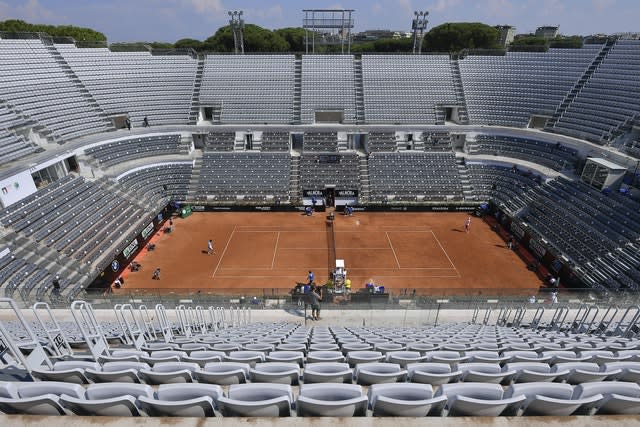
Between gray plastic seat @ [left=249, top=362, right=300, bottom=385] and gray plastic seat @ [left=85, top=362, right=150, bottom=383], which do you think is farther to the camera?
gray plastic seat @ [left=249, top=362, right=300, bottom=385]

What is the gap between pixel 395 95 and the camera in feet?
166

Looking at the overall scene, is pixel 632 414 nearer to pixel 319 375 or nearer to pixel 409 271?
pixel 319 375

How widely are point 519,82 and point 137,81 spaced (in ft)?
176

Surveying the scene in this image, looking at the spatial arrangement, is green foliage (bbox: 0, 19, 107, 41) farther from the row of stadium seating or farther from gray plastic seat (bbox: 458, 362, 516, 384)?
gray plastic seat (bbox: 458, 362, 516, 384)

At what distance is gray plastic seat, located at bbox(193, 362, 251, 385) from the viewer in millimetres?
5496

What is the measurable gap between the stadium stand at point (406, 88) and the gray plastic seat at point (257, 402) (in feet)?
154

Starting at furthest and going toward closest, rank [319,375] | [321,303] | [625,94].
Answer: [625,94], [321,303], [319,375]

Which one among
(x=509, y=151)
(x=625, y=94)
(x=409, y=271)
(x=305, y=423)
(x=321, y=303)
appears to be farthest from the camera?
(x=509, y=151)

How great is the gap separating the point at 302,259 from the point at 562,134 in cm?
3565

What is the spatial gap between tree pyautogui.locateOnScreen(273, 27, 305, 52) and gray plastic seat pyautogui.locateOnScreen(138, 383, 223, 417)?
326ft

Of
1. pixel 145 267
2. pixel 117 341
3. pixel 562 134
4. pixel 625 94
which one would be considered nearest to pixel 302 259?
pixel 145 267

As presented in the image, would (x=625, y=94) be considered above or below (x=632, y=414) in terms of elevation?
above

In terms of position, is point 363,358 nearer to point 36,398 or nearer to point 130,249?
point 36,398

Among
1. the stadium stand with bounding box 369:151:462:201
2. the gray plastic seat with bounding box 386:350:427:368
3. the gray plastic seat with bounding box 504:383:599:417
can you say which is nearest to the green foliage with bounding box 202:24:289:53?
the stadium stand with bounding box 369:151:462:201
